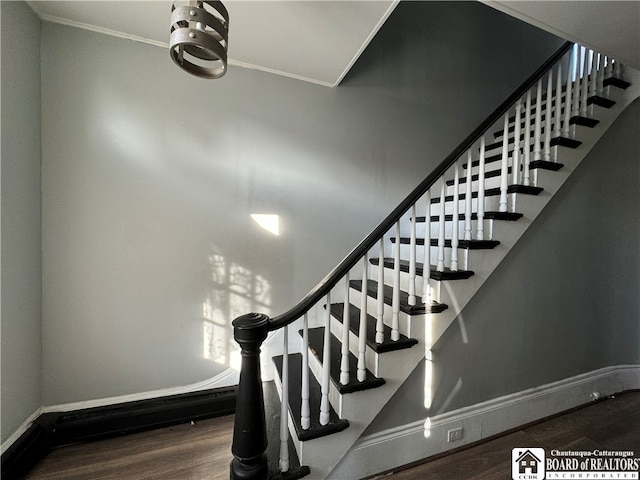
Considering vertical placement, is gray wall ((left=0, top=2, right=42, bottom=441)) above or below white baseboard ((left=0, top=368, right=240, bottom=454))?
above

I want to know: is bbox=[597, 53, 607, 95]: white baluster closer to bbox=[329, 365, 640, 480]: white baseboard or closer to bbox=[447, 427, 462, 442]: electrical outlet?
bbox=[329, 365, 640, 480]: white baseboard

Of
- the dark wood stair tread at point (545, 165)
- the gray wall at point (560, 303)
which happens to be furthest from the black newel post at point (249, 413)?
the dark wood stair tread at point (545, 165)

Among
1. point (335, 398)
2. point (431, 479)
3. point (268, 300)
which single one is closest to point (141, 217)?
point (268, 300)

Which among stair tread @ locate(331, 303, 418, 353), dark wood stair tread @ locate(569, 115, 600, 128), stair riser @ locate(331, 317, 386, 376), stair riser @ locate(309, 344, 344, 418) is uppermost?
dark wood stair tread @ locate(569, 115, 600, 128)

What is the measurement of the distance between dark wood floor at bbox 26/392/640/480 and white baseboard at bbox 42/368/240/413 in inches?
8.6

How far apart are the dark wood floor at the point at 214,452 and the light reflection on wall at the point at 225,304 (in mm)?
450

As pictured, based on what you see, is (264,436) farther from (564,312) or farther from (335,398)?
(564,312)

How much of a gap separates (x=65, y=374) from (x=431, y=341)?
2378 millimetres

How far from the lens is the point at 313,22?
160 cm

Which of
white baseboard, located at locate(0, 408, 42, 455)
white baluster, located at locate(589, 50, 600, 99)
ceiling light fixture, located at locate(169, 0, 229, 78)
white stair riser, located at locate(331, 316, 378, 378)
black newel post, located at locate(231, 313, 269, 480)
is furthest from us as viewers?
white baluster, located at locate(589, 50, 600, 99)

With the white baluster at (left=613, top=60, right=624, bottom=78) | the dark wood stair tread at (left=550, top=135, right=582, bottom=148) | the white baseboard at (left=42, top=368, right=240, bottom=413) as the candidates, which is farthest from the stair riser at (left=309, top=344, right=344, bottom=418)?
the white baluster at (left=613, top=60, right=624, bottom=78)

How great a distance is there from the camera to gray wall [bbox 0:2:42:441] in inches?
55.7

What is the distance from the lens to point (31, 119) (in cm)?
158

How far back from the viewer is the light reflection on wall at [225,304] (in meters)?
2.00
